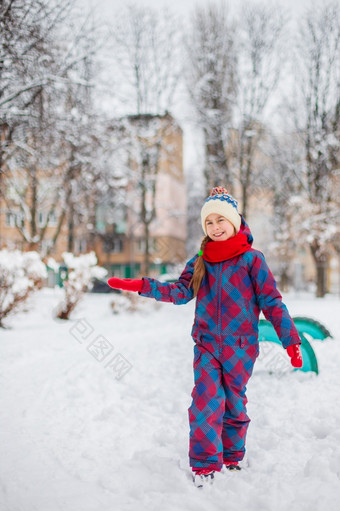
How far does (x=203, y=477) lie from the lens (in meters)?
2.51

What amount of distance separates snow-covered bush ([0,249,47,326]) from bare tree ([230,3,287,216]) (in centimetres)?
1207

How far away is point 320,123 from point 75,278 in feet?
44.0

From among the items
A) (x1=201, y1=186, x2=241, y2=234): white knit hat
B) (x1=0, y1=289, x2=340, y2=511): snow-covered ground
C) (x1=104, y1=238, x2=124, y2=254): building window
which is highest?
(x1=201, y1=186, x2=241, y2=234): white knit hat

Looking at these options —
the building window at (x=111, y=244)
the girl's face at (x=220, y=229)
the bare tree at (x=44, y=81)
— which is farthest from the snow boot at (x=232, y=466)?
the building window at (x=111, y=244)

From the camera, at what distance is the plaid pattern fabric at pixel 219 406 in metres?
2.59

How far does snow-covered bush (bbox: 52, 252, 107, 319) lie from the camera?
9.02 metres

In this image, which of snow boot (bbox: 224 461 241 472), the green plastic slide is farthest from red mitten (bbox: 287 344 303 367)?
the green plastic slide

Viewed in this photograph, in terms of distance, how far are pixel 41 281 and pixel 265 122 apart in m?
13.4

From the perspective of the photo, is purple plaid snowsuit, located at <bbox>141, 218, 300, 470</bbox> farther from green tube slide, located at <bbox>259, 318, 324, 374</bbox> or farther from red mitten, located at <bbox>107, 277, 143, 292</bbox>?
green tube slide, located at <bbox>259, 318, 324, 374</bbox>

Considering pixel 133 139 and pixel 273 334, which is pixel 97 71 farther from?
pixel 133 139

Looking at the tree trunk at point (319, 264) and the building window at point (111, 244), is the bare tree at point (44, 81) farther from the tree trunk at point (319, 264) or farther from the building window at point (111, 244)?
the building window at point (111, 244)

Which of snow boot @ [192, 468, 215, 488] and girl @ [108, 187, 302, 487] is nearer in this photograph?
snow boot @ [192, 468, 215, 488]

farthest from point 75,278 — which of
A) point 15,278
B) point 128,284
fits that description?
point 128,284

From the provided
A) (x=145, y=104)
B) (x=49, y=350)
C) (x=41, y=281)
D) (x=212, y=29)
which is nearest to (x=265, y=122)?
(x=212, y=29)
